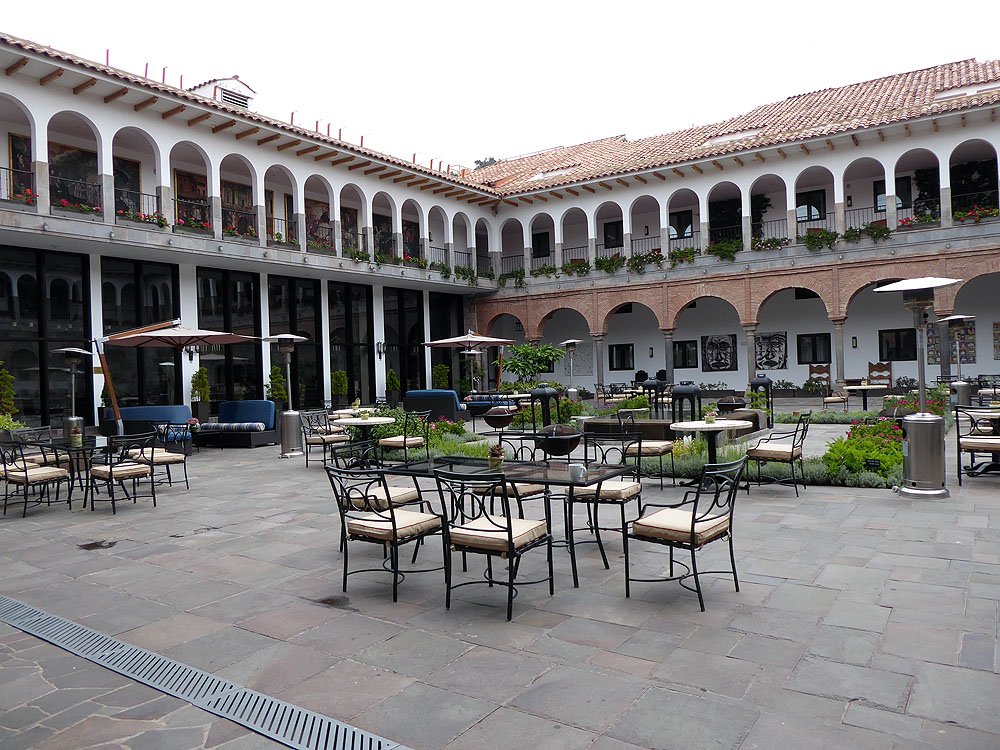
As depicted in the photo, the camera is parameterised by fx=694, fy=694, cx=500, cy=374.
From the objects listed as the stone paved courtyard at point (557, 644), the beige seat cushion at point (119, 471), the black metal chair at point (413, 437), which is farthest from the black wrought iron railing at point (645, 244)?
the beige seat cushion at point (119, 471)

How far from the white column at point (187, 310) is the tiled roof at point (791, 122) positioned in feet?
38.3

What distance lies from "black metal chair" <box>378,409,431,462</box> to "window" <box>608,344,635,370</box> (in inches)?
607

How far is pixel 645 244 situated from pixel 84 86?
692 inches

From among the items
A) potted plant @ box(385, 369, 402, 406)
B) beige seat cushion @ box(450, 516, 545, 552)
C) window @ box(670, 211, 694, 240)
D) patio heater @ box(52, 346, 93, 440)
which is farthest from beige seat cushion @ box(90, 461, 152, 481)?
window @ box(670, 211, 694, 240)

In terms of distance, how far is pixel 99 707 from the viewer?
3.12 meters

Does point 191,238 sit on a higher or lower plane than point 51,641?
higher

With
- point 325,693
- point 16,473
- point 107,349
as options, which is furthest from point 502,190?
point 325,693

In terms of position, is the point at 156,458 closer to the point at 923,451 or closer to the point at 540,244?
Answer: the point at 923,451

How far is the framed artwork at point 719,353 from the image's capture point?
2436 centimetres

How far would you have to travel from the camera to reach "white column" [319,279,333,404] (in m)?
21.2

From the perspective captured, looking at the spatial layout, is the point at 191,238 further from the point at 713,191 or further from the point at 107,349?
the point at 713,191

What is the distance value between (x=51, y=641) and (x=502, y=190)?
915 inches

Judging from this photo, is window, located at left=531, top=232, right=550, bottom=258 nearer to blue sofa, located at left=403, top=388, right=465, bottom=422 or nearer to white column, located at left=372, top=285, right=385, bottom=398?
white column, located at left=372, top=285, right=385, bottom=398

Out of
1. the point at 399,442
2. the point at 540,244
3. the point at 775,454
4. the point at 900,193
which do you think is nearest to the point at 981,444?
the point at 775,454
